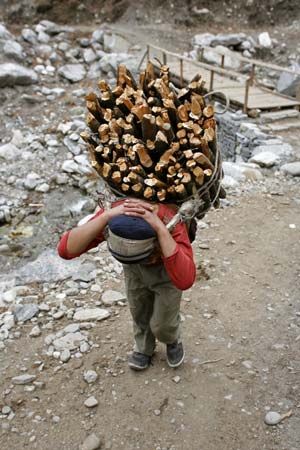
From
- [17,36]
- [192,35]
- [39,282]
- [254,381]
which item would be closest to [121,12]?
[192,35]

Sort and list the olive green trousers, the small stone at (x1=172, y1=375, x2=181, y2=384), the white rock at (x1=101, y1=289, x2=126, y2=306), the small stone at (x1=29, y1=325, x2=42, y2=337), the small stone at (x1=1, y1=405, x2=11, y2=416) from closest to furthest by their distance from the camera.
Result: the olive green trousers
the small stone at (x1=1, y1=405, x2=11, y2=416)
the small stone at (x1=172, y1=375, x2=181, y2=384)
the small stone at (x1=29, y1=325, x2=42, y2=337)
the white rock at (x1=101, y1=289, x2=126, y2=306)

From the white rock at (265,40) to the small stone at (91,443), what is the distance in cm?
1379

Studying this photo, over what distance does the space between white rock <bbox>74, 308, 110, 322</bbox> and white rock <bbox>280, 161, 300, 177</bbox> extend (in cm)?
369

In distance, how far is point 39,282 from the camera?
4.75 meters

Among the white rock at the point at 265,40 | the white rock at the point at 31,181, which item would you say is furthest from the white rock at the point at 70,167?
the white rock at the point at 265,40

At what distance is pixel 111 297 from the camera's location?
4324mm

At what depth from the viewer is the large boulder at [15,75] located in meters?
11.1

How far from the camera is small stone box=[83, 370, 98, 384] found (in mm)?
3412

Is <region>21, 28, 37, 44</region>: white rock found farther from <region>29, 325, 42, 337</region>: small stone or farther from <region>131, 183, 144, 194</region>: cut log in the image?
<region>131, 183, 144, 194</region>: cut log

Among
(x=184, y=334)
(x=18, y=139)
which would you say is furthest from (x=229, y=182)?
(x=18, y=139)

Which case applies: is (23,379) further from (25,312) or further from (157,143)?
(157,143)

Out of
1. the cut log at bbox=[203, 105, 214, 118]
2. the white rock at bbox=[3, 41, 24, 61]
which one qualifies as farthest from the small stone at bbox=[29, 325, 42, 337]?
the white rock at bbox=[3, 41, 24, 61]

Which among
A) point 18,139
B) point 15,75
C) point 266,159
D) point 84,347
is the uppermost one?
point 84,347

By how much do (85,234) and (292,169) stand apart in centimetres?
476
